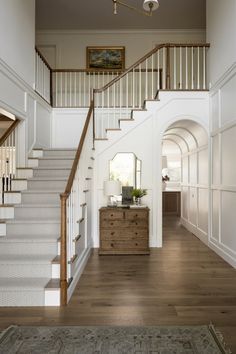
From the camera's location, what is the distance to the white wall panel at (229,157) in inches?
172

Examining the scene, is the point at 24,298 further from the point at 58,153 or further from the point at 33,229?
the point at 58,153

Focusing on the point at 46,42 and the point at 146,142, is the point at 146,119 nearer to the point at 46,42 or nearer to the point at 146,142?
the point at 146,142

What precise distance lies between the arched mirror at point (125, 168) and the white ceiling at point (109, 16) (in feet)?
13.3

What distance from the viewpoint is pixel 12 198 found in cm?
467

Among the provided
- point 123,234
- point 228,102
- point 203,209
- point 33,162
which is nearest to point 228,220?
point 203,209

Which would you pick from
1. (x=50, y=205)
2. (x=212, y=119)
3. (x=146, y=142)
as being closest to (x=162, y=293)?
(x=50, y=205)

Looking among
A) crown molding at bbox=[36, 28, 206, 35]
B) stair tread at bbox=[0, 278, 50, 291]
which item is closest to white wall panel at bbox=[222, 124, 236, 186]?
stair tread at bbox=[0, 278, 50, 291]

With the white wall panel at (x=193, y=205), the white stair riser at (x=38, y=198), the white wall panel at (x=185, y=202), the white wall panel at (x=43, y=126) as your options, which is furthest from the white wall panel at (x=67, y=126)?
the white wall panel at (x=185, y=202)

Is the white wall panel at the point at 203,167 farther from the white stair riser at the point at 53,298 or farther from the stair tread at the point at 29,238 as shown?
the white stair riser at the point at 53,298

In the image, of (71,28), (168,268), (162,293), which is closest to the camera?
(162,293)

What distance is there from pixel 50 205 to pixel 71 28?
20.0 feet

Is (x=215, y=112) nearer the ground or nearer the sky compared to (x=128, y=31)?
nearer the ground

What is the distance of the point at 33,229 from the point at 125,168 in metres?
2.51

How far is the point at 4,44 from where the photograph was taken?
4.38 m
